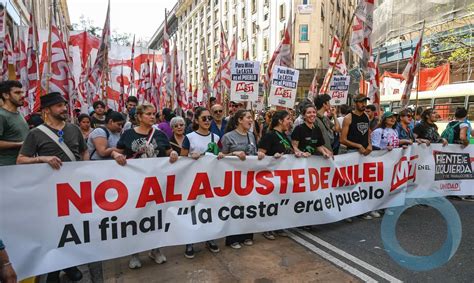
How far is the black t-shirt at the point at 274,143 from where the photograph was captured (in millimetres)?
4297

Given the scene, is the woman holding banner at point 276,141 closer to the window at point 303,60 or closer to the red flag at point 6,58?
the red flag at point 6,58

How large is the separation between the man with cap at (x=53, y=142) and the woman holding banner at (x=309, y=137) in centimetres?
266

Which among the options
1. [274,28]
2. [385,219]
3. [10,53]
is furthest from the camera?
[274,28]

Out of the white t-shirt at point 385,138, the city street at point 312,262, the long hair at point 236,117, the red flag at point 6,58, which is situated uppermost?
the red flag at point 6,58

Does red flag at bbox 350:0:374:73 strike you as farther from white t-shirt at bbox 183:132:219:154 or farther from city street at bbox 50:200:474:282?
white t-shirt at bbox 183:132:219:154

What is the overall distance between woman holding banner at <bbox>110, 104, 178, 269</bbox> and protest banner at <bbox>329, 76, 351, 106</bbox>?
213 inches

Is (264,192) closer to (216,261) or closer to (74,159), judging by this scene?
(216,261)

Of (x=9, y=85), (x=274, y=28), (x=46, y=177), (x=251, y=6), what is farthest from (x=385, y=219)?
(x=251, y=6)

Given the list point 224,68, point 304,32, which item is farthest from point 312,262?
point 304,32

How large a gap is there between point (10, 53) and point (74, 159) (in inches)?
265

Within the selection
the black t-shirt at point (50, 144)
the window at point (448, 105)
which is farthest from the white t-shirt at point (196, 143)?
the window at point (448, 105)

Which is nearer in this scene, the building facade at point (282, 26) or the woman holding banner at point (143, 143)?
the woman holding banner at point (143, 143)

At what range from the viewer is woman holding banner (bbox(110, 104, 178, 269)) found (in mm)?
3607

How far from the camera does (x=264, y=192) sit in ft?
13.6
